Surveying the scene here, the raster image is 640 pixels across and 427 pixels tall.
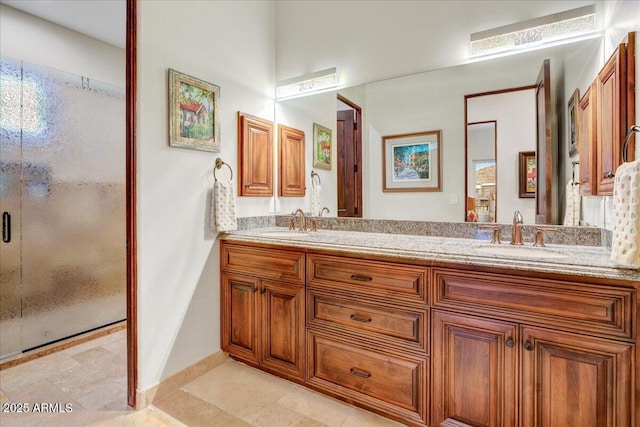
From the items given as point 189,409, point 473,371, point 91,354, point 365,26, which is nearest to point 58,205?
point 91,354

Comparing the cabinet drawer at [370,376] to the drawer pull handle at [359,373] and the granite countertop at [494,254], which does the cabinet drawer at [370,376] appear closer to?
the drawer pull handle at [359,373]

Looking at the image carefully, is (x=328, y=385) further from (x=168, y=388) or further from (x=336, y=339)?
(x=168, y=388)

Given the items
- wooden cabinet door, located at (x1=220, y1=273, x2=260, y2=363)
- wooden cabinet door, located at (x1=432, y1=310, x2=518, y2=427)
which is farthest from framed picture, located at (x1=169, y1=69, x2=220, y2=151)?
wooden cabinet door, located at (x1=432, y1=310, x2=518, y2=427)

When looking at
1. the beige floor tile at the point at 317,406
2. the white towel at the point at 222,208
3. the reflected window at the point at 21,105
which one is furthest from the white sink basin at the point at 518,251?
the reflected window at the point at 21,105

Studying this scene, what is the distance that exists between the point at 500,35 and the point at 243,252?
6.68ft

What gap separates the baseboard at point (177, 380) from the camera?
70.3 inches

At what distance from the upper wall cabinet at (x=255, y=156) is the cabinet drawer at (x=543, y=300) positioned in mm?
1561

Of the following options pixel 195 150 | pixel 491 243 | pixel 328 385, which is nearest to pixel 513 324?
pixel 491 243

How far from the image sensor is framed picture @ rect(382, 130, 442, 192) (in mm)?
2115

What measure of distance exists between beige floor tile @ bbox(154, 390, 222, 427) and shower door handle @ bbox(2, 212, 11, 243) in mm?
1655

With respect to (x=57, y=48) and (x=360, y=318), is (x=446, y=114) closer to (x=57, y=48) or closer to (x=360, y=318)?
(x=360, y=318)

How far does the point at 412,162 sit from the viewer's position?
219 centimetres

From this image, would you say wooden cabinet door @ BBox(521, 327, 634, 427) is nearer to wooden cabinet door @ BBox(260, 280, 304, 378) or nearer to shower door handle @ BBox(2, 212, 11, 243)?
wooden cabinet door @ BBox(260, 280, 304, 378)

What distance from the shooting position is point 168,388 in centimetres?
191
